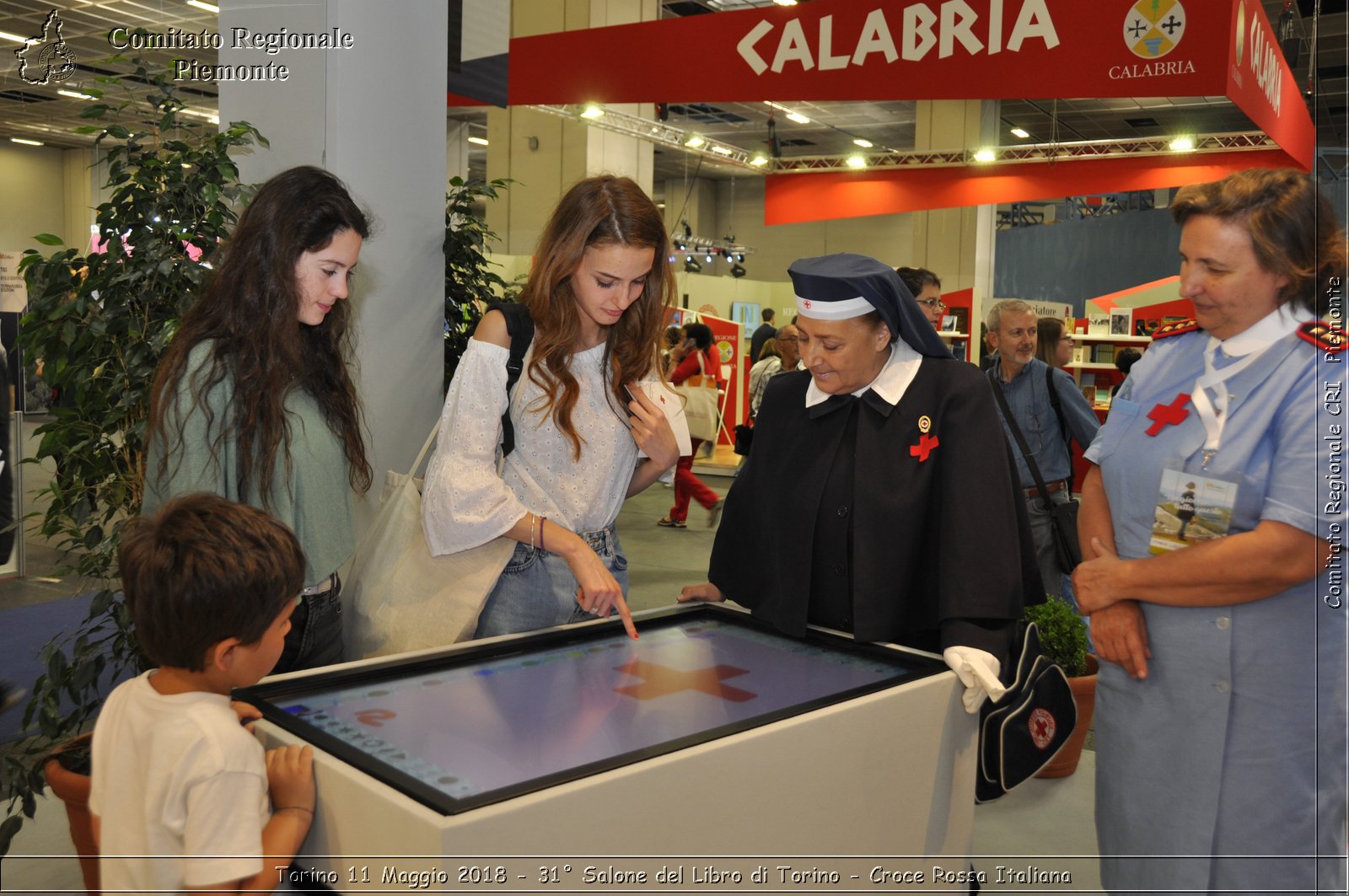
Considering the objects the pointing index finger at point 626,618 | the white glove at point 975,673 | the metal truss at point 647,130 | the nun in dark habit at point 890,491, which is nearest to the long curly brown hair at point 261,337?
the pointing index finger at point 626,618

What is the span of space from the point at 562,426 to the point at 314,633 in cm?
56

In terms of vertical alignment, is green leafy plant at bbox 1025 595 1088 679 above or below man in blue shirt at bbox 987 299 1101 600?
below

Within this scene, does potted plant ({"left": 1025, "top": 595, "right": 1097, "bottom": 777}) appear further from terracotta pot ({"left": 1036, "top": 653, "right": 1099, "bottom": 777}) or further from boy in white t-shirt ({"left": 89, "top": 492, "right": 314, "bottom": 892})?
boy in white t-shirt ({"left": 89, "top": 492, "right": 314, "bottom": 892})

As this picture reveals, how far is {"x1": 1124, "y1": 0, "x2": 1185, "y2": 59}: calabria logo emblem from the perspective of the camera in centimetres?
499

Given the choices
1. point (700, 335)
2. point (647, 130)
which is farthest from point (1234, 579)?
point (647, 130)

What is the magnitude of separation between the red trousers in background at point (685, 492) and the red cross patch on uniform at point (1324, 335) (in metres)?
5.84

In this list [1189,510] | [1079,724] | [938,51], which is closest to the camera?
[1189,510]

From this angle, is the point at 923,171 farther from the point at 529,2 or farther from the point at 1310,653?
the point at 1310,653

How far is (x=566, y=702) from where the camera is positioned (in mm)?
1531

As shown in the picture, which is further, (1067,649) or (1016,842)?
(1067,649)

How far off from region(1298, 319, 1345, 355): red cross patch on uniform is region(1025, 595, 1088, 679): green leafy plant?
2135mm

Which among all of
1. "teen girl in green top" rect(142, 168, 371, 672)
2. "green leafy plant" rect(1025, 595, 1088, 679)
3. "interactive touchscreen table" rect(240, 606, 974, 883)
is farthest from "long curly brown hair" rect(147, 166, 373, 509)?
"green leafy plant" rect(1025, 595, 1088, 679)

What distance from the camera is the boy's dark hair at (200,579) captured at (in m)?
1.35

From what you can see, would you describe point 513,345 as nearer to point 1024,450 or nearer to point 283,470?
point 283,470
